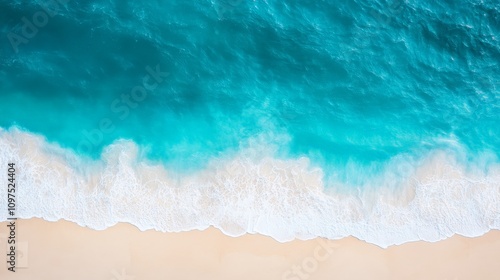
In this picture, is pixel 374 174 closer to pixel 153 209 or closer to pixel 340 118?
pixel 340 118

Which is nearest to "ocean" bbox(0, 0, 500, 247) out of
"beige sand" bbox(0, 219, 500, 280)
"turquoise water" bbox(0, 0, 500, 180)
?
"turquoise water" bbox(0, 0, 500, 180)

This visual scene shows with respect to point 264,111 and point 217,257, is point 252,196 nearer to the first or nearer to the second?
point 217,257

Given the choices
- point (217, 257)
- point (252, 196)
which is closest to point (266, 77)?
point (252, 196)

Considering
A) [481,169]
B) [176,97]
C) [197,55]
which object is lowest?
[481,169]

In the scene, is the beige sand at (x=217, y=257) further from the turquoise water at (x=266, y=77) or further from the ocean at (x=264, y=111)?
the turquoise water at (x=266, y=77)

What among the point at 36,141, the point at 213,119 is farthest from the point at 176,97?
the point at 36,141

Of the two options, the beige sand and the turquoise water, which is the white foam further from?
the turquoise water
